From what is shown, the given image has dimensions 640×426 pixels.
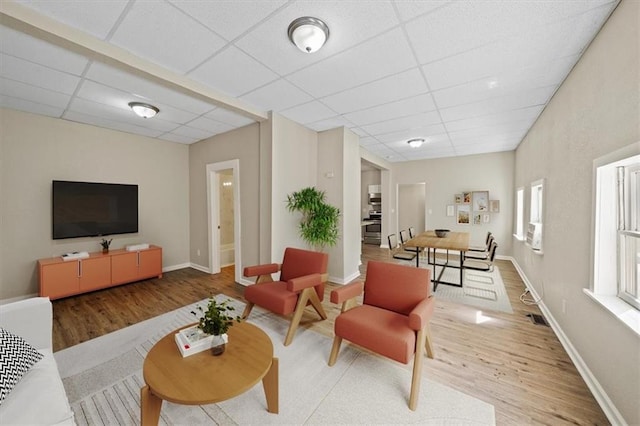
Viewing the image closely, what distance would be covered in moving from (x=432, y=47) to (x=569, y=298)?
273cm

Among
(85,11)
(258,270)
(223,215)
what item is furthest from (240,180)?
(85,11)

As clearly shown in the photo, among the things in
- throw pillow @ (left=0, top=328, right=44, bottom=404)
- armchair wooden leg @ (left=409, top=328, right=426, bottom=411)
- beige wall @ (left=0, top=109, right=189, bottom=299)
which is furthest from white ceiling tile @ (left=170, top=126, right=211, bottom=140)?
armchair wooden leg @ (left=409, top=328, right=426, bottom=411)

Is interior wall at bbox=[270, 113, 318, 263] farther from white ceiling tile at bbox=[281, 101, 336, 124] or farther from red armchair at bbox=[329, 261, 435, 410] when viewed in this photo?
red armchair at bbox=[329, 261, 435, 410]

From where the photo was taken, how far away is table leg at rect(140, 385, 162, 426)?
132 centimetres

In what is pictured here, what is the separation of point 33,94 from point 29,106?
55cm

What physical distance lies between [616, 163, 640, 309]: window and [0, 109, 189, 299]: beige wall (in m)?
6.35

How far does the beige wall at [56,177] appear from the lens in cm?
330

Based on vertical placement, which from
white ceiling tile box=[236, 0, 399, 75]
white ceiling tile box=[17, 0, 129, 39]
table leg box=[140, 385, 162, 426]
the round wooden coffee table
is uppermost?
white ceiling tile box=[17, 0, 129, 39]

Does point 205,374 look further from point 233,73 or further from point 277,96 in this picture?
point 277,96

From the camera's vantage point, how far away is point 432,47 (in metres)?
2.09

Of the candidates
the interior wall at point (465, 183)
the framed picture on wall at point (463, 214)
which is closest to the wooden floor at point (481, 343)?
the interior wall at point (465, 183)

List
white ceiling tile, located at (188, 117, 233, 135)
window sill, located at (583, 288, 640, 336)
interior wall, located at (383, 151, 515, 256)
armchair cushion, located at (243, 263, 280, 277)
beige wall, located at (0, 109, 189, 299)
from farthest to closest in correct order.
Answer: interior wall, located at (383, 151, 515, 256) < white ceiling tile, located at (188, 117, 233, 135) < beige wall, located at (0, 109, 189, 299) < armchair cushion, located at (243, 263, 280, 277) < window sill, located at (583, 288, 640, 336)

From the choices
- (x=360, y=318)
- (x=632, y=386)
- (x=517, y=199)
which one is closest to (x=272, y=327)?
(x=360, y=318)

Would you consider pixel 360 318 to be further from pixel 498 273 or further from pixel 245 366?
pixel 498 273
